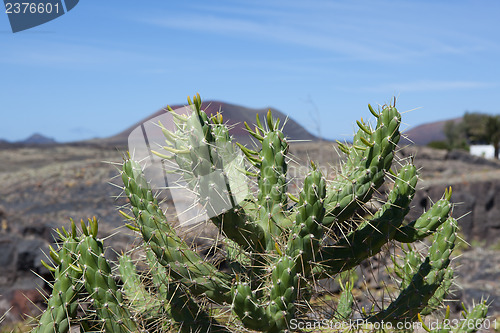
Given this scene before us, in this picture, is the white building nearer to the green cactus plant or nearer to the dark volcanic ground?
the dark volcanic ground

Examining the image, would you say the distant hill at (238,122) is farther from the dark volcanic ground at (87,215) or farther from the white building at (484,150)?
the white building at (484,150)

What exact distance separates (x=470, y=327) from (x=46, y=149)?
31878 mm

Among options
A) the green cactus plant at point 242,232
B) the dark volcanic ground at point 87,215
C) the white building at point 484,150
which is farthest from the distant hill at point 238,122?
the white building at point 484,150

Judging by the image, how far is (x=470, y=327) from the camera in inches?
162

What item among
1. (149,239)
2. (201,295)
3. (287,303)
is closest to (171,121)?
(149,239)

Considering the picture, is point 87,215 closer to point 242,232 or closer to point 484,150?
point 242,232

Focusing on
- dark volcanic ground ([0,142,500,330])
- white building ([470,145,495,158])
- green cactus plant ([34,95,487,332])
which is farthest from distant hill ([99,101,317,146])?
white building ([470,145,495,158])

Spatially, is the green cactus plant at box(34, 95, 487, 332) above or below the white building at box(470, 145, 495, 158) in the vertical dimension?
above

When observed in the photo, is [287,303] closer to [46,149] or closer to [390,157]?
[390,157]

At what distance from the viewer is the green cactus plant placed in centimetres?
272

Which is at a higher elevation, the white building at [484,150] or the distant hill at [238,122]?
the distant hill at [238,122]

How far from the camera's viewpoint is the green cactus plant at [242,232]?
272 cm

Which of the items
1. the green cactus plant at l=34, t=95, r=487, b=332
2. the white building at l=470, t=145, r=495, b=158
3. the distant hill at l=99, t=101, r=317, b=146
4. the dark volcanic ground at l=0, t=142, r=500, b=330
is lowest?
the white building at l=470, t=145, r=495, b=158

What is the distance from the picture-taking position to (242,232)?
296 centimetres
